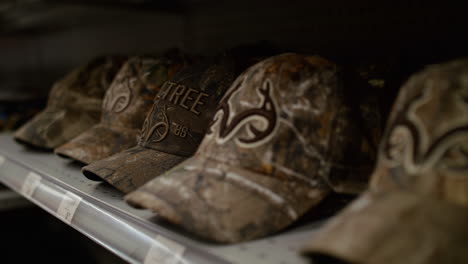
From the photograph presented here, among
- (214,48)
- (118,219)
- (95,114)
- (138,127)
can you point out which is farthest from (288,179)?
(214,48)

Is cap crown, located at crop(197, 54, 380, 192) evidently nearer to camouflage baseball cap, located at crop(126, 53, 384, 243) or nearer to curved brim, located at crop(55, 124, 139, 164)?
camouflage baseball cap, located at crop(126, 53, 384, 243)

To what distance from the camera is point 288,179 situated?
1.92ft

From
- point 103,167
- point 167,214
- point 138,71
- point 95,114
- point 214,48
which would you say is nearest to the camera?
point 167,214

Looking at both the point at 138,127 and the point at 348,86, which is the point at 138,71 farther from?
the point at 348,86

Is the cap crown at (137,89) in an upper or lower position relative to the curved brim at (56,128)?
upper

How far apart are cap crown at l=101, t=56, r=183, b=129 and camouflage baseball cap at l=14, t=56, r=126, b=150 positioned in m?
0.20

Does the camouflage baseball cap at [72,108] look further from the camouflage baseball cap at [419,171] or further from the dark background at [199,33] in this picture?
the camouflage baseball cap at [419,171]

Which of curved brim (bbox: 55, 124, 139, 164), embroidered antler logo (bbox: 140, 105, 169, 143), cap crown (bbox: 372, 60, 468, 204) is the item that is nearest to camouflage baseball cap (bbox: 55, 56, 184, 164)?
curved brim (bbox: 55, 124, 139, 164)

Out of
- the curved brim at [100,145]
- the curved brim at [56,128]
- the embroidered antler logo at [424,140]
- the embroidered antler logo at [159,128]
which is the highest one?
the embroidered antler logo at [424,140]

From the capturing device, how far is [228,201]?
555mm

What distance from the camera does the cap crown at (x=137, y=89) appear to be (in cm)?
97

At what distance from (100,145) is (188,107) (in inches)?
11.2

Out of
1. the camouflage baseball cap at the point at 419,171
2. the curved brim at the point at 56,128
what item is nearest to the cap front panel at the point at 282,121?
the camouflage baseball cap at the point at 419,171

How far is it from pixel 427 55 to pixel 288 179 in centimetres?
51
